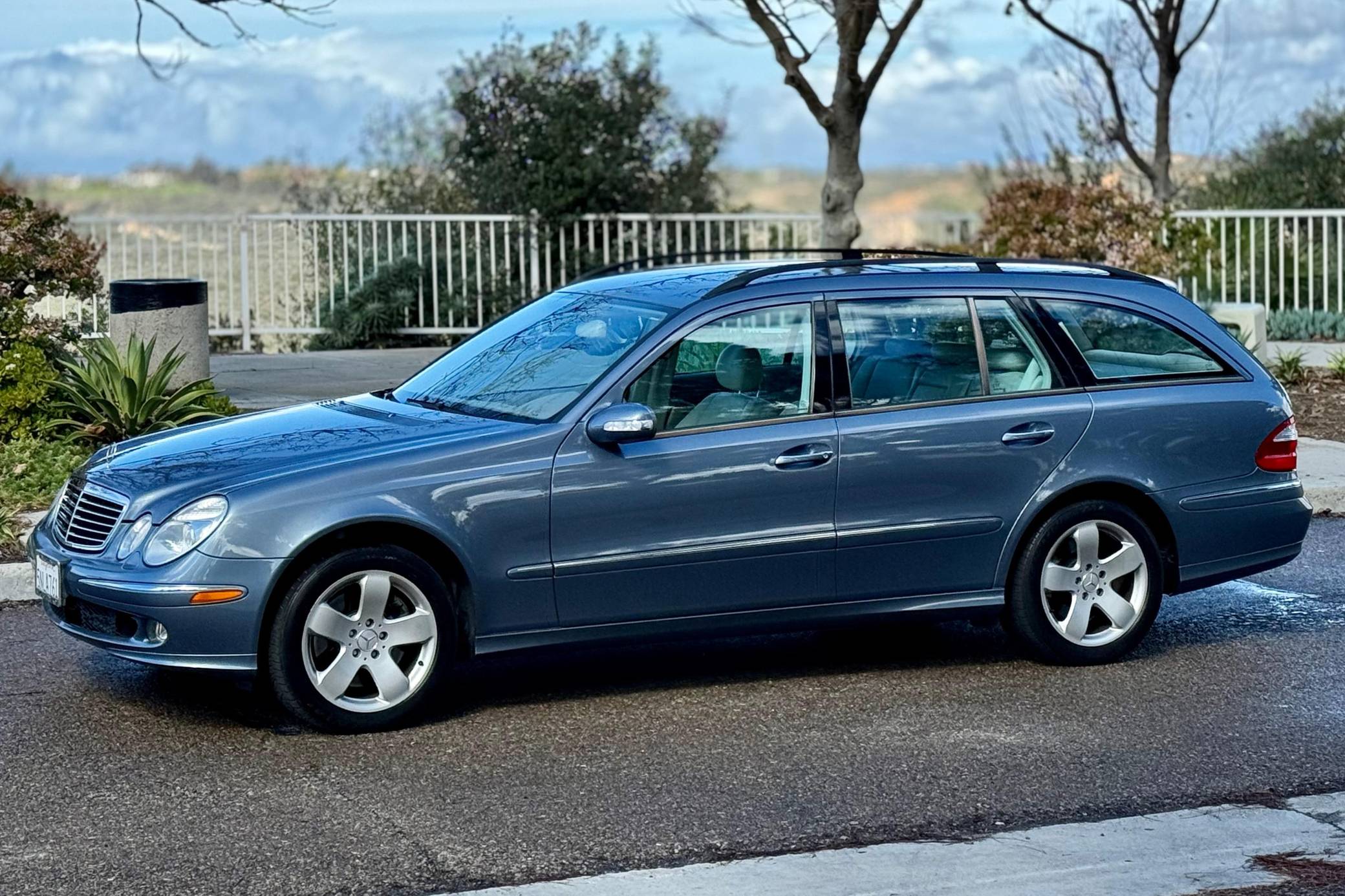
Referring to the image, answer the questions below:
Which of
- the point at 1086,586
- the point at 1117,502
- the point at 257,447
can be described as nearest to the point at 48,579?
the point at 257,447

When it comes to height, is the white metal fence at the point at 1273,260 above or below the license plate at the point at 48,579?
above

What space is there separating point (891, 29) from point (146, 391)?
963cm

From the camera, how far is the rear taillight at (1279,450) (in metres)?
7.46

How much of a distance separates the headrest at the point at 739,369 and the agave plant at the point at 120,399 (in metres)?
5.09

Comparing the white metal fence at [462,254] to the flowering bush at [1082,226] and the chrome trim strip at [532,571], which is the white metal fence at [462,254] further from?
the chrome trim strip at [532,571]

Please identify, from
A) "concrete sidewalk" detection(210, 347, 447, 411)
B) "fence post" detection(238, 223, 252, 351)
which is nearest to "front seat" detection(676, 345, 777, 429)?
"concrete sidewalk" detection(210, 347, 447, 411)

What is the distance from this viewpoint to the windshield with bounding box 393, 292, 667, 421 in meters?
6.74

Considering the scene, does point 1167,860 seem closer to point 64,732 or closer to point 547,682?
point 547,682

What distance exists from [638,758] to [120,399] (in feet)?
19.7

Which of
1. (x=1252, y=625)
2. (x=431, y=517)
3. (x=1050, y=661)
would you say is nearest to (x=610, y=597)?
(x=431, y=517)

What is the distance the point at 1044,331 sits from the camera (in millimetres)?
7254

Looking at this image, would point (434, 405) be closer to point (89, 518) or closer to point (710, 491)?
point (710, 491)

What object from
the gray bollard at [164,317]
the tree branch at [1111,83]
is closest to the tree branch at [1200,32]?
the tree branch at [1111,83]

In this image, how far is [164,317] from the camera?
12031mm
